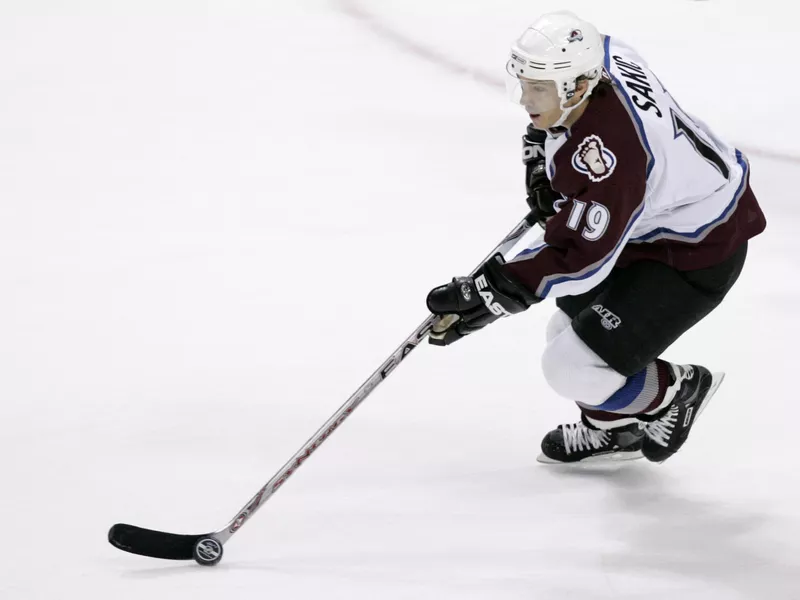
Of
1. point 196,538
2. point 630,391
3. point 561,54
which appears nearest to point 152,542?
point 196,538

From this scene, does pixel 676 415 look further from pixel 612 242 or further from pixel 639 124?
pixel 639 124

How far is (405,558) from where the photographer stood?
2242 millimetres

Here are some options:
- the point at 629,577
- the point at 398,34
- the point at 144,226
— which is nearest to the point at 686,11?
the point at 398,34

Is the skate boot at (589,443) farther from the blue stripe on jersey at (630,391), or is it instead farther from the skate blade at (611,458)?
the blue stripe on jersey at (630,391)

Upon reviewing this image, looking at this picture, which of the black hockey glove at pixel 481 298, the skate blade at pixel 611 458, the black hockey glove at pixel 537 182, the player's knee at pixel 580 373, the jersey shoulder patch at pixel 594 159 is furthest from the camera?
the skate blade at pixel 611 458

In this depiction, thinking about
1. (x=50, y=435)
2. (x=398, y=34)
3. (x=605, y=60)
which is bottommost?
(x=50, y=435)

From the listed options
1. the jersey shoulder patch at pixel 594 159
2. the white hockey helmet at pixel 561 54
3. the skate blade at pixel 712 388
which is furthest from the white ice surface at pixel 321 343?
the white hockey helmet at pixel 561 54

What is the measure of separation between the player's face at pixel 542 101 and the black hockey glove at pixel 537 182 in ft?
0.90

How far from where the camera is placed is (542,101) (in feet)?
7.18

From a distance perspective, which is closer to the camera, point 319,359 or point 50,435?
point 50,435

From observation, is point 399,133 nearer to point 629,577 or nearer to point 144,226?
point 144,226

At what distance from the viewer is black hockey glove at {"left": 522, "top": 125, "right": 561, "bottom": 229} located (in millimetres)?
2547

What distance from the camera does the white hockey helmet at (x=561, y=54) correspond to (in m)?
2.13

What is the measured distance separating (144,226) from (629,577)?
7.11 ft
